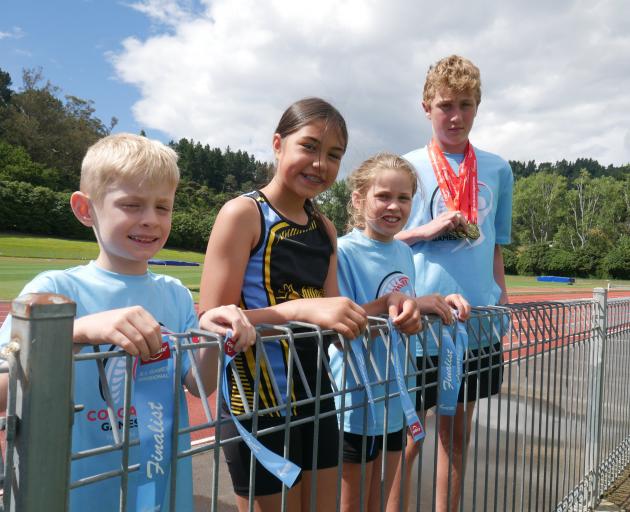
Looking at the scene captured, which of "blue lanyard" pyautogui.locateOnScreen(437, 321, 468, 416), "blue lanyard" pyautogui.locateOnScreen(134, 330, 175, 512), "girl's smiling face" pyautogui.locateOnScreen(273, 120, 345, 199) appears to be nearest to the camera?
"blue lanyard" pyautogui.locateOnScreen(134, 330, 175, 512)

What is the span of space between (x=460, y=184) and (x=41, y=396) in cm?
254

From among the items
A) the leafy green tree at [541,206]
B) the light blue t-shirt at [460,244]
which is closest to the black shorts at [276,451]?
the light blue t-shirt at [460,244]

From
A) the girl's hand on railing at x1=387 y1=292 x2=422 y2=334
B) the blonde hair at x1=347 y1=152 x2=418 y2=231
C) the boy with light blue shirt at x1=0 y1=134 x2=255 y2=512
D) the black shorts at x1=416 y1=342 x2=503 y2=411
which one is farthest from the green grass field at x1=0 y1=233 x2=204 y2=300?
the girl's hand on railing at x1=387 y1=292 x2=422 y2=334

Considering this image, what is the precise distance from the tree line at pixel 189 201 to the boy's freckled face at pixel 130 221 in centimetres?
5172

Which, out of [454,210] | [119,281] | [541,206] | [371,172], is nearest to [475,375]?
[454,210]

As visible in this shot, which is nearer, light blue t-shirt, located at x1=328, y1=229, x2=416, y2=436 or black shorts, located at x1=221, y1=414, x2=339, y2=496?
black shorts, located at x1=221, y1=414, x2=339, y2=496

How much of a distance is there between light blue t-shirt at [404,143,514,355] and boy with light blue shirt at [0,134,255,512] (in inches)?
59.8

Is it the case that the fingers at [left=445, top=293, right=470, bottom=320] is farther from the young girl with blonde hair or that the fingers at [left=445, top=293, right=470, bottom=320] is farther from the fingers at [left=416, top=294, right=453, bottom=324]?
the young girl with blonde hair

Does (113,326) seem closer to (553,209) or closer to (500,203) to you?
(500,203)

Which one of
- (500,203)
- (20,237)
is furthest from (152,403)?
(20,237)

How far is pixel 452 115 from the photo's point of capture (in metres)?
2.99

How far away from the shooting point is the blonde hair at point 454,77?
2.90 metres

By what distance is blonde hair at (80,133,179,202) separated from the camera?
169 centimetres

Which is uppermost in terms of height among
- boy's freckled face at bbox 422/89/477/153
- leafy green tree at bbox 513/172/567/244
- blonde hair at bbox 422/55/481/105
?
leafy green tree at bbox 513/172/567/244
